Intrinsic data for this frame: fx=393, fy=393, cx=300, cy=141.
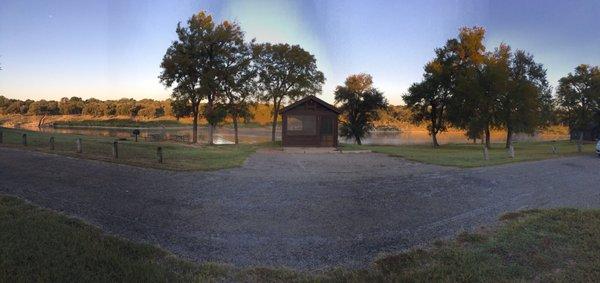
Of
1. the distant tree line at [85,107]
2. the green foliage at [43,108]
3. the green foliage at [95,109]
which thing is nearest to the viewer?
the distant tree line at [85,107]

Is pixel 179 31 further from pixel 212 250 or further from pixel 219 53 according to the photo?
pixel 212 250

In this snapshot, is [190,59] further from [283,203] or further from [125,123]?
[125,123]

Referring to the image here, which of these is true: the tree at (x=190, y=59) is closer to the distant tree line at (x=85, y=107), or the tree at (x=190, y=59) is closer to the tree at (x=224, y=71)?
the tree at (x=224, y=71)

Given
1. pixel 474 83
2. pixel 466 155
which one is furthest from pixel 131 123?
pixel 466 155

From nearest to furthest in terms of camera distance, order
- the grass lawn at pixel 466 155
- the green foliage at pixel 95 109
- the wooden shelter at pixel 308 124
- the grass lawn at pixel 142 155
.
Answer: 1. the grass lawn at pixel 142 155
2. the grass lawn at pixel 466 155
3. the wooden shelter at pixel 308 124
4. the green foliage at pixel 95 109

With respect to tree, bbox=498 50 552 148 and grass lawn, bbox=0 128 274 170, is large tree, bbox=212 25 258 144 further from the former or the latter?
tree, bbox=498 50 552 148

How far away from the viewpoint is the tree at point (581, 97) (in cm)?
5747

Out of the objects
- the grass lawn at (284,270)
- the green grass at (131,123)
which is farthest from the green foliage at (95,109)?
the grass lawn at (284,270)

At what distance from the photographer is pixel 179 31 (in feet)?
128

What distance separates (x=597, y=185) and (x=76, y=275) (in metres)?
15.0

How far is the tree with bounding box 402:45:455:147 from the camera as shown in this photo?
148 feet

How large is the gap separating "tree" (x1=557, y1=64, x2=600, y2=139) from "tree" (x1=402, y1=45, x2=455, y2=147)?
1022 inches

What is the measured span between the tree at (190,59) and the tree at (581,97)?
54592 millimetres

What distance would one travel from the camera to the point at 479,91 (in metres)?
39.4
